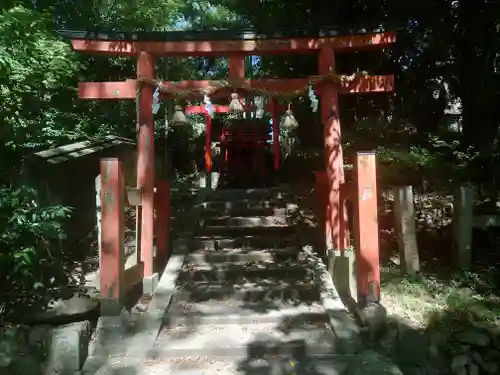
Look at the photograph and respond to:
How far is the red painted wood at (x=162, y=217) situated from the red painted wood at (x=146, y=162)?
1.82 feet

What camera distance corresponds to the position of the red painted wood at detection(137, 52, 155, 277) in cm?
548

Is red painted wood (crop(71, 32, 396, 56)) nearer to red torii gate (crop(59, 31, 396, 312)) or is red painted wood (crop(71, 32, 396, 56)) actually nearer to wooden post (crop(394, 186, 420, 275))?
red torii gate (crop(59, 31, 396, 312))

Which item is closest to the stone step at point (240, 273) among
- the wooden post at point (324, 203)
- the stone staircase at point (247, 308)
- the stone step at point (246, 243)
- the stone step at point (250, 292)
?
the stone staircase at point (247, 308)

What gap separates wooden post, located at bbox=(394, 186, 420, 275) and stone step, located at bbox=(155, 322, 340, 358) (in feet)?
6.54

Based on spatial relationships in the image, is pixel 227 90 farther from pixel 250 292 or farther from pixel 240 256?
pixel 250 292

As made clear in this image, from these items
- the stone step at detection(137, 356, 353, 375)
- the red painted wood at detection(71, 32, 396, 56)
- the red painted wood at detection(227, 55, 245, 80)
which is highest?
the red painted wood at detection(71, 32, 396, 56)

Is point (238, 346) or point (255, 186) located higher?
point (255, 186)

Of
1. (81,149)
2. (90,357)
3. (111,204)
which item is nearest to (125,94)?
(111,204)

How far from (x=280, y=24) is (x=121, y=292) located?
6.70 meters

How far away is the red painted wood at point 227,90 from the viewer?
569cm

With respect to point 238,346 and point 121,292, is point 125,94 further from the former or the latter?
point 238,346

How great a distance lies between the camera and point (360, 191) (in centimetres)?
460

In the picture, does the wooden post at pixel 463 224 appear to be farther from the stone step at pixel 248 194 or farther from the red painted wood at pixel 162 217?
the red painted wood at pixel 162 217

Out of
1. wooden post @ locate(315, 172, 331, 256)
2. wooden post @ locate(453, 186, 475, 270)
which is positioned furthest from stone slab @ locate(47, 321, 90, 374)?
wooden post @ locate(453, 186, 475, 270)
